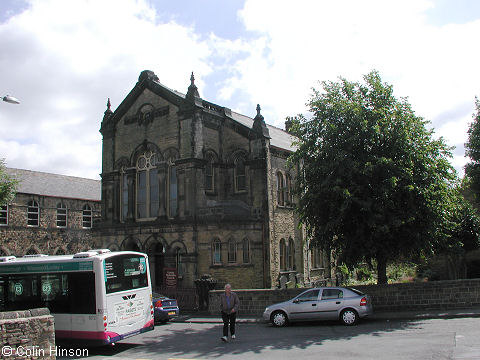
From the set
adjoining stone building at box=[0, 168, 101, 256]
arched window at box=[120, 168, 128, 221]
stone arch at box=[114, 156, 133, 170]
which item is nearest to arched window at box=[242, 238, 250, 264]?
arched window at box=[120, 168, 128, 221]

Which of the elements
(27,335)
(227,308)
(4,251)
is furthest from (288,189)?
(4,251)

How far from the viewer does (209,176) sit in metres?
27.4

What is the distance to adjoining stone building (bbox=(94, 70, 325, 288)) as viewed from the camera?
24.7 meters

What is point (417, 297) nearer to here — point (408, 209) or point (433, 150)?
point (408, 209)

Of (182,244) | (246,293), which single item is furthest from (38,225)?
(246,293)

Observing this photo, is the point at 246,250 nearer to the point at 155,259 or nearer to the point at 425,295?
the point at 155,259

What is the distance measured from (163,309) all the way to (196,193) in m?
8.31

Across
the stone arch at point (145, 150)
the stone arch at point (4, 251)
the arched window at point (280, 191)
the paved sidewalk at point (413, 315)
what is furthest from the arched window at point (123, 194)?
the stone arch at point (4, 251)

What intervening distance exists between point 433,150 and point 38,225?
35.5 metres

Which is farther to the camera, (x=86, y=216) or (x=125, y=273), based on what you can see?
(x=86, y=216)

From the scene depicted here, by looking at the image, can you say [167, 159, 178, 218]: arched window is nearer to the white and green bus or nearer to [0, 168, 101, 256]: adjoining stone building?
the white and green bus

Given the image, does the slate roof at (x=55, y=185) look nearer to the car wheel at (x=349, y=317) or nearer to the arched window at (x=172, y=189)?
the arched window at (x=172, y=189)

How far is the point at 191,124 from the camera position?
2634 centimetres

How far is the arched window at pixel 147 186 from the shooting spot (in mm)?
28266
